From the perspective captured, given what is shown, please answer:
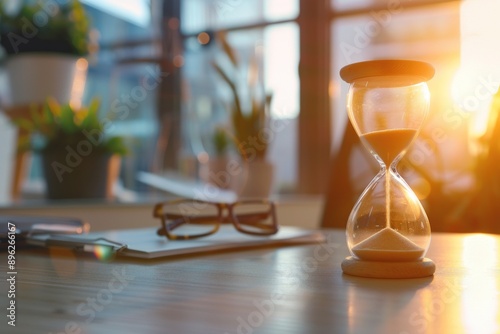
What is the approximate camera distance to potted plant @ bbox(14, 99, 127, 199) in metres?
1.69

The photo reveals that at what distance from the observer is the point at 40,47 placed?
182cm

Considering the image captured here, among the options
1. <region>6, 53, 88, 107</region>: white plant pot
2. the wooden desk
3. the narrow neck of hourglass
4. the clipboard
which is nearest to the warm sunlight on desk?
the wooden desk

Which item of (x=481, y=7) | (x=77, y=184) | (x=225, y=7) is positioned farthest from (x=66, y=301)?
(x=225, y=7)

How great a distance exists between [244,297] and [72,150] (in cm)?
140

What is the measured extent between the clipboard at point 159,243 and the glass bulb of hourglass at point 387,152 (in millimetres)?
209

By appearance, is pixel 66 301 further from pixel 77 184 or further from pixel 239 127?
pixel 239 127

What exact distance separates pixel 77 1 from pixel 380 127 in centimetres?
170

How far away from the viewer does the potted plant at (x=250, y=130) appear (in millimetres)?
2004

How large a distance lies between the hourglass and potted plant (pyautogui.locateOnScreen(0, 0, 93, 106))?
152 cm

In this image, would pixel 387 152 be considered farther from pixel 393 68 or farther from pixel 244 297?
pixel 244 297

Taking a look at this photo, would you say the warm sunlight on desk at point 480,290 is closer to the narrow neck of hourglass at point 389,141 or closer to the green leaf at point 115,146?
the narrow neck of hourglass at point 389,141

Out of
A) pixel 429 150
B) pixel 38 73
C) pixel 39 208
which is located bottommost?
pixel 39 208

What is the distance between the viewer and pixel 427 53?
227cm

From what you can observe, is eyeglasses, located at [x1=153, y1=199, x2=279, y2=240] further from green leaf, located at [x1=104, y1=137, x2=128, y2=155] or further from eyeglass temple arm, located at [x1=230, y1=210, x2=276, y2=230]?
green leaf, located at [x1=104, y1=137, x2=128, y2=155]
